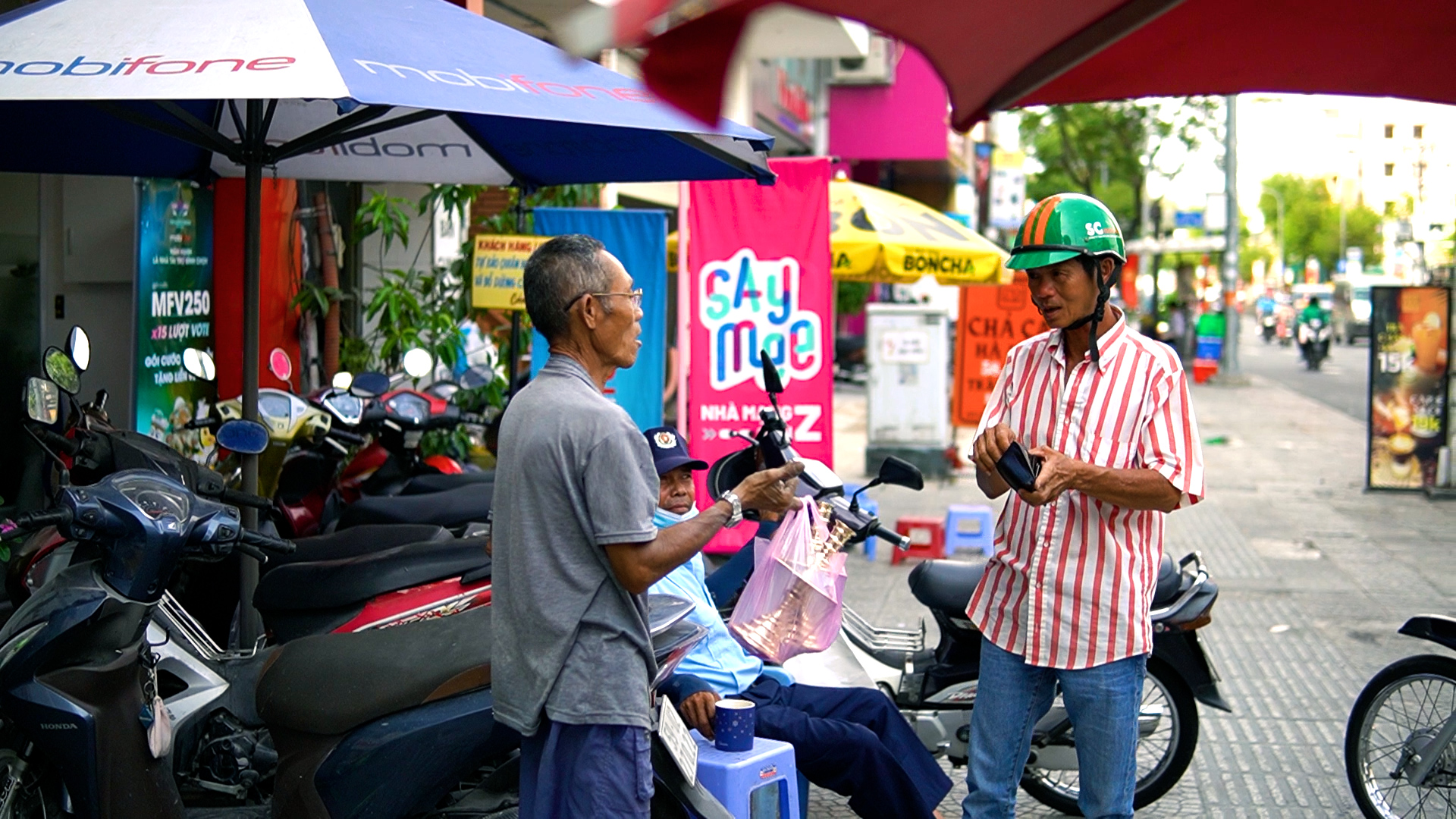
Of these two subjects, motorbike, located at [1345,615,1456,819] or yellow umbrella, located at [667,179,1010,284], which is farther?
yellow umbrella, located at [667,179,1010,284]

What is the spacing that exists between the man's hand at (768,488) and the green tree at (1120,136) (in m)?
27.9

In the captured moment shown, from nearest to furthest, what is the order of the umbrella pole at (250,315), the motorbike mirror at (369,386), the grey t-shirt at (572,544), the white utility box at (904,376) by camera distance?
the grey t-shirt at (572,544), the umbrella pole at (250,315), the motorbike mirror at (369,386), the white utility box at (904,376)

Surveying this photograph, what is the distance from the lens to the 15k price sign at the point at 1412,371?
1241 cm

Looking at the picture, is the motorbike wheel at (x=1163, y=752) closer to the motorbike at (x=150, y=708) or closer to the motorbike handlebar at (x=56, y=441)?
the motorbike at (x=150, y=708)

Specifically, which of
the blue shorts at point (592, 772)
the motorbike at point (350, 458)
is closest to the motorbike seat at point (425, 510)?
the motorbike at point (350, 458)

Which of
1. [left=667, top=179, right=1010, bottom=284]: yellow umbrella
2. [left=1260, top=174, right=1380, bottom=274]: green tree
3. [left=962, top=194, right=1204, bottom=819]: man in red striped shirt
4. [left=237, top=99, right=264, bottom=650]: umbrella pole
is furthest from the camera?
[left=1260, top=174, right=1380, bottom=274]: green tree

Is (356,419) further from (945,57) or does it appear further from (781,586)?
(945,57)

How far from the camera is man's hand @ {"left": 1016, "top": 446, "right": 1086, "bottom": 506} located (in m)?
3.16

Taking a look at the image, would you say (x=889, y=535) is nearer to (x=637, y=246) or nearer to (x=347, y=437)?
(x=347, y=437)

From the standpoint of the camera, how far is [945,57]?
1.64 meters

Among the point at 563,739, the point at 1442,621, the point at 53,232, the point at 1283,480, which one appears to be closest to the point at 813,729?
the point at 563,739

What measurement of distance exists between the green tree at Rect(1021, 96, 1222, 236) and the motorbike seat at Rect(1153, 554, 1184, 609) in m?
26.4

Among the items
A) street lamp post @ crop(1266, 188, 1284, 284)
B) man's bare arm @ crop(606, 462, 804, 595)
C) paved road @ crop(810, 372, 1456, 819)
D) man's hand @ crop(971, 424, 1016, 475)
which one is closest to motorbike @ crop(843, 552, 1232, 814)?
paved road @ crop(810, 372, 1456, 819)

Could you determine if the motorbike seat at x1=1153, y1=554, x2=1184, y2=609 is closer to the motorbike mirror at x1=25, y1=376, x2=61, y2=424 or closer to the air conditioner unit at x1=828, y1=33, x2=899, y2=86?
the motorbike mirror at x1=25, y1=376, x2=61, y2=424
